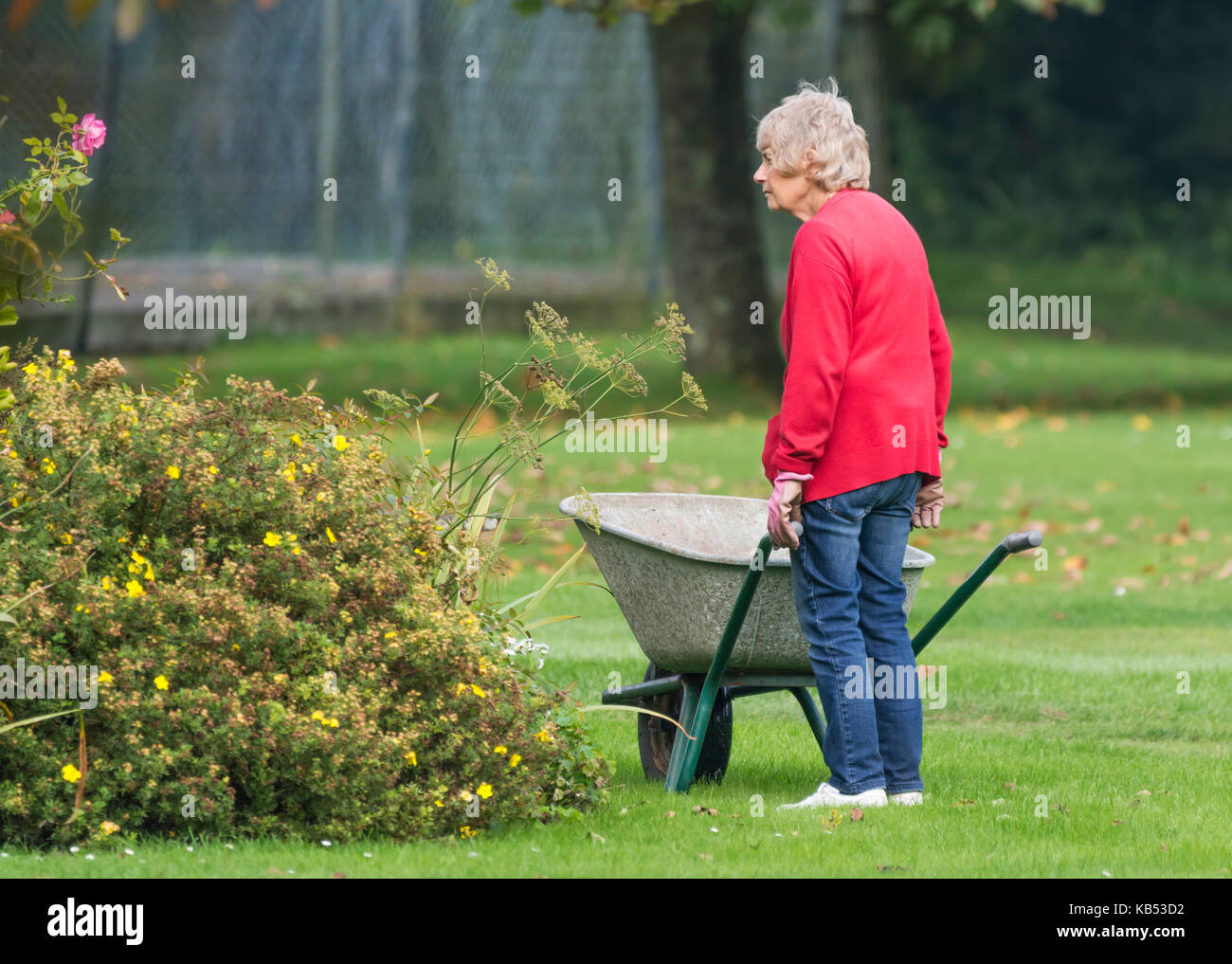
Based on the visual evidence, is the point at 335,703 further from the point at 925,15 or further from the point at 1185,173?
the point at 1185,173

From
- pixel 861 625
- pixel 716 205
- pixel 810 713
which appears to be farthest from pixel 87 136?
pixel 716 205

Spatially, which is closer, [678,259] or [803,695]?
[803,695]

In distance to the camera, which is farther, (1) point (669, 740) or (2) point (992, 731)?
(2) point (992, 731)

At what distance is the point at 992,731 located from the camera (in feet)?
20.6

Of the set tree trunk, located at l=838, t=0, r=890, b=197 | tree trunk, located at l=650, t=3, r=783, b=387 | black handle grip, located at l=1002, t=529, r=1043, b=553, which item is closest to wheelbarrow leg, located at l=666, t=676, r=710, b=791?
black handle grip, located at l=1002, t=529, r=1043, b=553

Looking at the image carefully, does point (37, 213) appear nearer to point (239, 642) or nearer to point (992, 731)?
point (239, 642)

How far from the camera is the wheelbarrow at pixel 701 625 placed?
477 cm

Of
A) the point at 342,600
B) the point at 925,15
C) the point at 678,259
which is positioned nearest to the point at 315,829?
the point at 342,600

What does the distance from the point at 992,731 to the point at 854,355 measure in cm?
221

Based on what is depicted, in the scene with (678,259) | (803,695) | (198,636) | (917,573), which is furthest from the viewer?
(678,259)

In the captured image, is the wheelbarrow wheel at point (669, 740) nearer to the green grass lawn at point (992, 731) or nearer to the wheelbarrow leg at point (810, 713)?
the green grass lawn at point (992, 731)

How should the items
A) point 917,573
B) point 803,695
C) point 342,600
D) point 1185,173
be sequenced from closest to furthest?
point 342,600 < point 917,573 < point 803,695 < point 1185,173

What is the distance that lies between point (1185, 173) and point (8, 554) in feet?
88.4

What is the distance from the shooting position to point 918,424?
15.2ft
